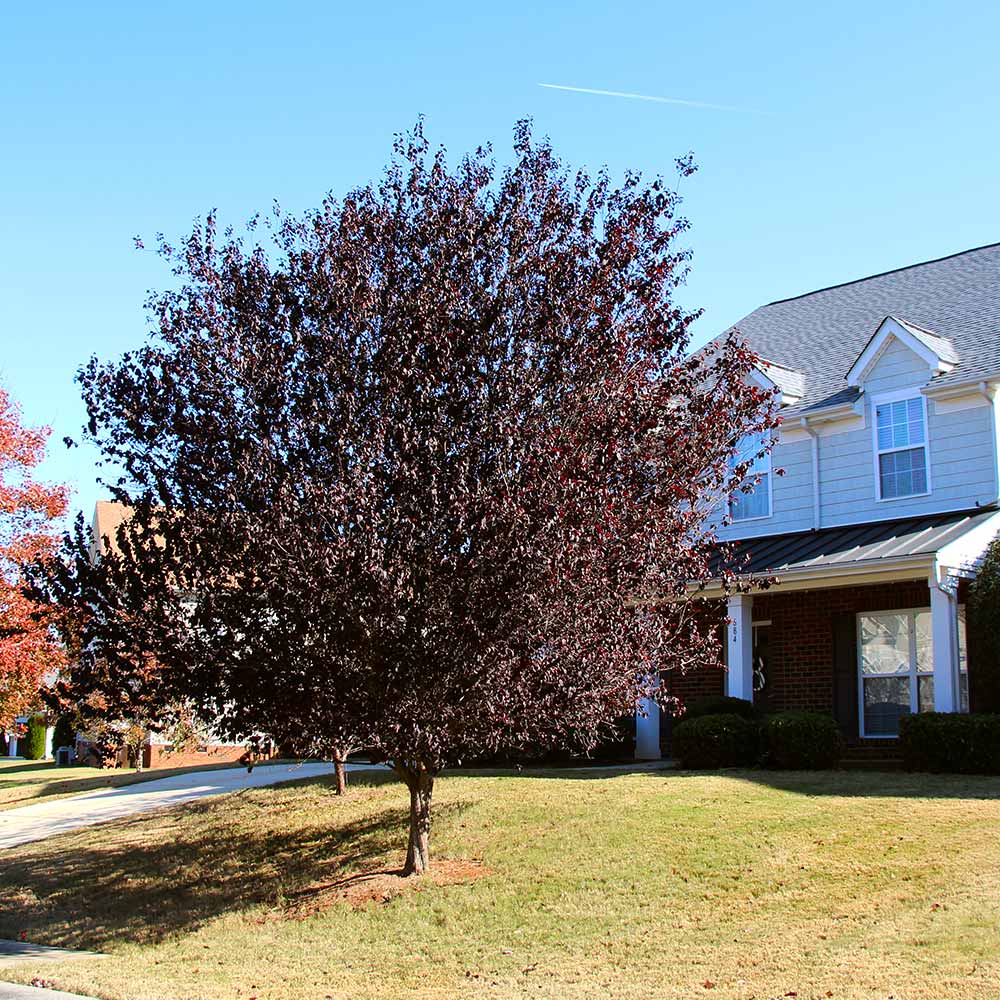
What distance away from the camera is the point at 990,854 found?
32.3 ft

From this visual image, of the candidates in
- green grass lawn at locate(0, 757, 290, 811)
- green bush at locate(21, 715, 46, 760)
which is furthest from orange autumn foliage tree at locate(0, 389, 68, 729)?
green bush at locate(21, 715, 46, 760)

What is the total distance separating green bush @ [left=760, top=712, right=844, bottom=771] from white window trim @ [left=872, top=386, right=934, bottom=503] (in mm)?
4498

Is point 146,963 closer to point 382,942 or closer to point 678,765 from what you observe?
point 382,942

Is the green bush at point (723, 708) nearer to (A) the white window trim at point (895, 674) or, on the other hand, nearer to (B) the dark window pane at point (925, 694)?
(A) the white window trim at point (895, 674)

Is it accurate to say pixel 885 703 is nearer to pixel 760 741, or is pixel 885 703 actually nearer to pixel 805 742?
pixel 760 741

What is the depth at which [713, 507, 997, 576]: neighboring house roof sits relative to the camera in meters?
16.4

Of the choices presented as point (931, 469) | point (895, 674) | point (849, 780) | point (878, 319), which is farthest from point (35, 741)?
point (849, 780)

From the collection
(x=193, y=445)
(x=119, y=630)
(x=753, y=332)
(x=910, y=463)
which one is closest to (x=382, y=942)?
(x=119, y=630)

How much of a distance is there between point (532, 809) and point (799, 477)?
8.92 metres

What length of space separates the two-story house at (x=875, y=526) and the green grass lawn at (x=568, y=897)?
11.2 ft

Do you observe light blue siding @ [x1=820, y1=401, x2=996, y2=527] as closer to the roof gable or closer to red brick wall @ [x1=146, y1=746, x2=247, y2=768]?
the roof gable

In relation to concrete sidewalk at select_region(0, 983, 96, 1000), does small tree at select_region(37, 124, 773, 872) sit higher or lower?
higher

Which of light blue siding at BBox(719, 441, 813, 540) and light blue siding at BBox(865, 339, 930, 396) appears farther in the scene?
light blue siding at BBox(719, 441, 813, 540)

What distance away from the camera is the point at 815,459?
1969 cm
